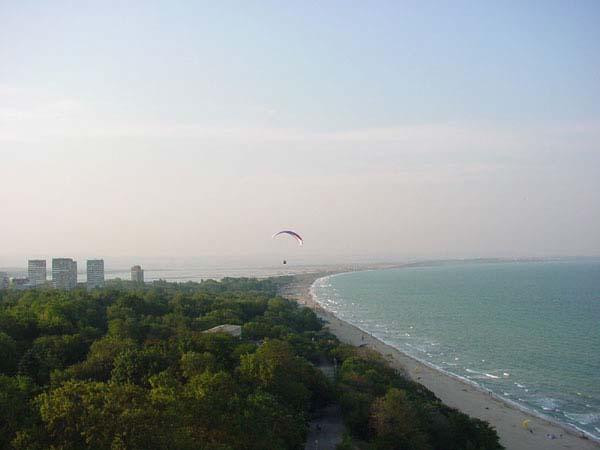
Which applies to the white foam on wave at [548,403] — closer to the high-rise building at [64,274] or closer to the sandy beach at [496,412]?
the sandy beach at [496,412]

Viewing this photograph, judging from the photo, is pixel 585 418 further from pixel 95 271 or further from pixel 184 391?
pixel 95 271

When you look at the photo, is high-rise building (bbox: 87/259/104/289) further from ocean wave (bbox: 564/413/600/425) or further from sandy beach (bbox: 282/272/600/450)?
ocean wave (bbox: 564/413/600/425)

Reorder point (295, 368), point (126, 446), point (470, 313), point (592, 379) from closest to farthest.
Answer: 1. point (126, 446)
2. point (295, 368)
3. point (592, 379)
4. point (470, 313)

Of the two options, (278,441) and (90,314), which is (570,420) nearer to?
(278,441)

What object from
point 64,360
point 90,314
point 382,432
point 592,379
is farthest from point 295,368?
point 592,379

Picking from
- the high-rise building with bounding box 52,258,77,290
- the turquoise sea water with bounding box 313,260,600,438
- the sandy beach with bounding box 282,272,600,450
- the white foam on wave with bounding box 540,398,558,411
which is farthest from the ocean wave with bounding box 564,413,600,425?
the high-rise building with bounding box 52,258,77,290

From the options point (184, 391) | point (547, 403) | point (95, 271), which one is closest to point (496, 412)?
point (547, 403)

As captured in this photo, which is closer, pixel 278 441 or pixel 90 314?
pixel 278 441

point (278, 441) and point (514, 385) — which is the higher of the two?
point (278, 441)
